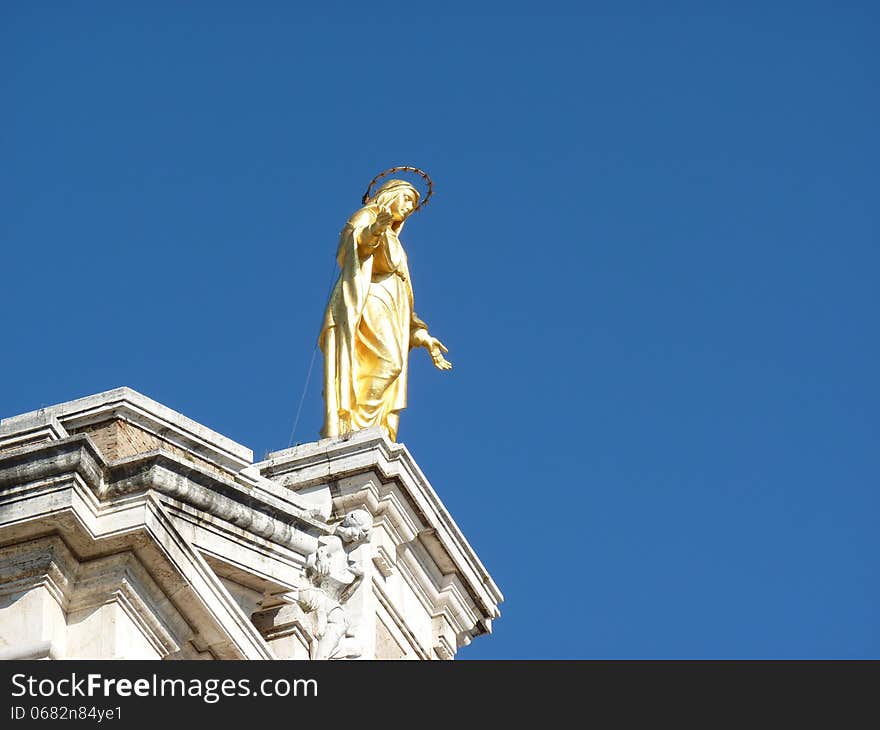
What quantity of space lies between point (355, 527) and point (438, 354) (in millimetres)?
4836

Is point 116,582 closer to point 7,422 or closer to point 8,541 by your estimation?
point 8,541

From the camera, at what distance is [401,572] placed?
21.0 metres

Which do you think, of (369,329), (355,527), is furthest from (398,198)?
(355,527)

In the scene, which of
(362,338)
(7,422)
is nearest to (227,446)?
(7,422)

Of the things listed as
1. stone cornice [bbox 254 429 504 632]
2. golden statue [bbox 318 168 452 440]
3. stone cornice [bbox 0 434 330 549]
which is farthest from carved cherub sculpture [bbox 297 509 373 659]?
golden statue [bbox 318 168 452 440]

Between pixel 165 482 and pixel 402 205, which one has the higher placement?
pixel 402 205

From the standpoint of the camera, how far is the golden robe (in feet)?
74.1

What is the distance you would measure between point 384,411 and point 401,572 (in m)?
2.32

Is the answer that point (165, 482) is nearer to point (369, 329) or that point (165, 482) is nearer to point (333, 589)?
point (333, 589)

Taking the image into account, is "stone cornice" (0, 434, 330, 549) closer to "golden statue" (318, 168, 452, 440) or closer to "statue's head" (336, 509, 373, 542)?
"statue's head" (336, 509, 373, 542)

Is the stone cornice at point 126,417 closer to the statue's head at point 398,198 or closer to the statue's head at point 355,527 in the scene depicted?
the statue's head at point 355,527

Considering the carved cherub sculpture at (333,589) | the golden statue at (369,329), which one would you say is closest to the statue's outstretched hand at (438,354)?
the golden statue at (369,329)

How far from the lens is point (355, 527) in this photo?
1986 centimetres

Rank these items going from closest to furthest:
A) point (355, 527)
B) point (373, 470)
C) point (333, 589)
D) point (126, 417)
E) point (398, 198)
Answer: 1. point (126, 417)
2. point (333, 589)
3. point (355, 527)
4. point (373, 470)
5. point (398, 198)
